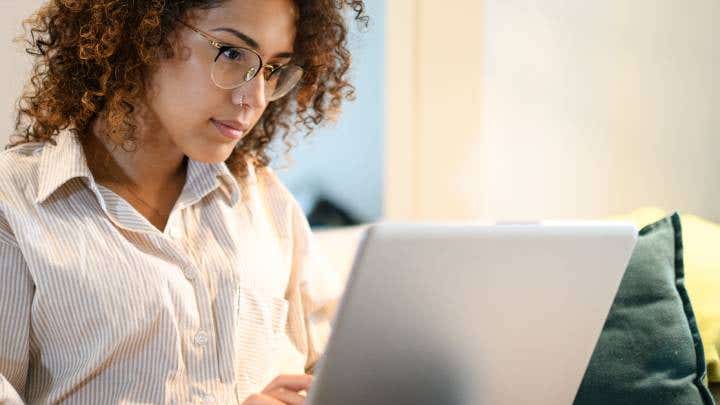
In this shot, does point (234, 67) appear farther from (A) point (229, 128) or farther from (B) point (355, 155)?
(B) point (355, 155)

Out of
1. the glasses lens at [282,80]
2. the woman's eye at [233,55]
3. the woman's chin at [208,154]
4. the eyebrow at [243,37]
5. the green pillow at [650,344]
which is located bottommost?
the green pillow at [650,344]

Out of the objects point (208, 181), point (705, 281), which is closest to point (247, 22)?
point (208, 181)

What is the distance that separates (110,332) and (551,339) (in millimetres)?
566

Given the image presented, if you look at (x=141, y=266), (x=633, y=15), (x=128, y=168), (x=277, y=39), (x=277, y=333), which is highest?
(x=633, y=15)

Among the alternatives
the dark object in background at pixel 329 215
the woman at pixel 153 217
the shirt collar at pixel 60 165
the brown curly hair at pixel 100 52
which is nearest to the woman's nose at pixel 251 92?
the woman at pixel 153 217

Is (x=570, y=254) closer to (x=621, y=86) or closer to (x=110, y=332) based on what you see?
(x=110, y=332)

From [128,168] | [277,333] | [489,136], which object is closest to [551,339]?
[277,333]

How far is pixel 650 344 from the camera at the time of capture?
1.50 m

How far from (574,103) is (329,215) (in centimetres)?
85

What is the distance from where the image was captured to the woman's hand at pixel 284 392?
109cm

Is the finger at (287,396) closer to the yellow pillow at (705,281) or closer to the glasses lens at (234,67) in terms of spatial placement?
the glasses lens at (234,67)

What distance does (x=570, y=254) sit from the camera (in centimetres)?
96

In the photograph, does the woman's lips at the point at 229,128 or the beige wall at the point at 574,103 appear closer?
the woman's lips at the point at 229,128

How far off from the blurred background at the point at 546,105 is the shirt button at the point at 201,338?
1.27 metres
